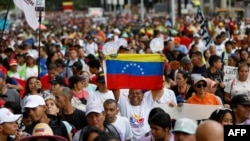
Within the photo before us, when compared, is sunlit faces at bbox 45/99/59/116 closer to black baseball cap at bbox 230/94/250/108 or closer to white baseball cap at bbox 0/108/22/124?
white baseball cap at bbox 0/108/22/124

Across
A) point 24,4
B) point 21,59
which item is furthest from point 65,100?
point 21,59

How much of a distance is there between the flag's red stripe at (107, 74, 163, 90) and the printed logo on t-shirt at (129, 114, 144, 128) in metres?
0.49

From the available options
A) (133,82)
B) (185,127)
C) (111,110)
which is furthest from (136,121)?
(185,127)

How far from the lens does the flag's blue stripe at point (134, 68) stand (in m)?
9.61

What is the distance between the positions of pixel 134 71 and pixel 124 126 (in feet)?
5.28

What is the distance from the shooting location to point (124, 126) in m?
8.23

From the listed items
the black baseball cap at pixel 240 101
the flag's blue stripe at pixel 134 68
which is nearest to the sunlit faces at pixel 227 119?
the black baseball cap at pixel 240 101

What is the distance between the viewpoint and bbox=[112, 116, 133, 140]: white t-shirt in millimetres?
8180

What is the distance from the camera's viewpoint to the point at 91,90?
10961 millimetres

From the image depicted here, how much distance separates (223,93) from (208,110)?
226 cm

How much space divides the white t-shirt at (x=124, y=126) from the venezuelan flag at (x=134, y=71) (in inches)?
41.9

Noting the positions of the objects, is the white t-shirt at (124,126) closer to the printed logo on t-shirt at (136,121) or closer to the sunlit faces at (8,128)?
the printed logo on t-shirt at (136,121)

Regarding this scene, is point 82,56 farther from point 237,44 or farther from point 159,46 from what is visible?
point 237,44

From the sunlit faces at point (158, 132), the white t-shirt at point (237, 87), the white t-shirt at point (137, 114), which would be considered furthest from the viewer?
the white t-shirt at point (237, 87)
